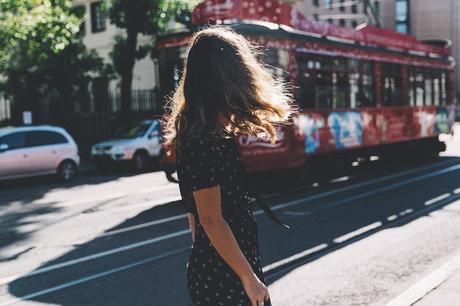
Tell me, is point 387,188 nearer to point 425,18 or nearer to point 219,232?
point 219,232

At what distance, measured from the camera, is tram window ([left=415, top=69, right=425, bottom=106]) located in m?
18.5

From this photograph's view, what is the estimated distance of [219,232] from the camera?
2.21m

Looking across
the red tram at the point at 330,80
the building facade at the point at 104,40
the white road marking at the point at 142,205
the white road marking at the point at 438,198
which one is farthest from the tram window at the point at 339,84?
the building facade at the point at 104,40

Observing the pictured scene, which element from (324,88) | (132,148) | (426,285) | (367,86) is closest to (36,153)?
(132,148)

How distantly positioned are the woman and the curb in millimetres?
3086

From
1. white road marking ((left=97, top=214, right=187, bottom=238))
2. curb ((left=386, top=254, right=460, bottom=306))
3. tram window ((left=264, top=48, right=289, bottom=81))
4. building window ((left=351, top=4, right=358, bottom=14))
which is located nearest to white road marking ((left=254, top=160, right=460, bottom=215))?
white road marking ((left=97, top=214, right=187, bottom=238))

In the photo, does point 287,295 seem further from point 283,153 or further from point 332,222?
point 283,153

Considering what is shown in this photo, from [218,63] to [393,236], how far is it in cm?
630

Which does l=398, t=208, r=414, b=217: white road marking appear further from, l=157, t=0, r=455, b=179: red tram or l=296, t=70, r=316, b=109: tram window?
l=296, t=70, r=316, b=109: tram window

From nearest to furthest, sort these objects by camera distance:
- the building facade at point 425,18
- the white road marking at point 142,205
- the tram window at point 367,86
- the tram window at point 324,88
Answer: the white road marking at point 142,205, the tram window at point 324,88, the tram window at point 367,86, the building facade at point 425,18

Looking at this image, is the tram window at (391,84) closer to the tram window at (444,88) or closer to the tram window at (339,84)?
the tram window at (339,84)

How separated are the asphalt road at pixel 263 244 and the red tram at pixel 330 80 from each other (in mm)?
1112

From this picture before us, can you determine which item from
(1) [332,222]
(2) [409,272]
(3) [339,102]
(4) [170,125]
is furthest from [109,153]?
(4) [170,125]

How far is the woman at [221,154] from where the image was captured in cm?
222
